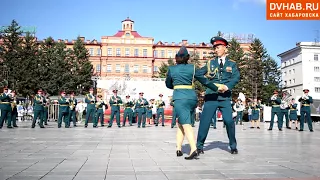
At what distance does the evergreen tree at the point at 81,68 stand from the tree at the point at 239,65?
1145 inches

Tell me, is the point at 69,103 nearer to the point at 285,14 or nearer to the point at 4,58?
the point at 285,14

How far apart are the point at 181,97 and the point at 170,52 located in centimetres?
9192

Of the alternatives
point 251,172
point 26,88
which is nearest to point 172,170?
point 251,172

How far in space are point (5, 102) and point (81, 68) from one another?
56533 mm

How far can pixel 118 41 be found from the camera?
93.2 meters

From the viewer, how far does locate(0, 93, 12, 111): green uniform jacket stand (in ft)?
55.7

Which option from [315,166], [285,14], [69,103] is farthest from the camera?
[69,103]

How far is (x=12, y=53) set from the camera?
59062 millimetres

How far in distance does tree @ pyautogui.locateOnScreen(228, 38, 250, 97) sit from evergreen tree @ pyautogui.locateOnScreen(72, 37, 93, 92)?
95.4ft

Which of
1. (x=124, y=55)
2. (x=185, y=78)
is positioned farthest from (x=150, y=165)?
(x=124, y=55)

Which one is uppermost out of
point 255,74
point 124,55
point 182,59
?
point 124,55

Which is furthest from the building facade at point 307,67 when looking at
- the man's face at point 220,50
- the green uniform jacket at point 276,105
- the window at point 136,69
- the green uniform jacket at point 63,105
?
the man's face at point 220,50

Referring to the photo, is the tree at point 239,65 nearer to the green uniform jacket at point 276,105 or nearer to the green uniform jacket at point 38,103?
the green uniform jacket at point 276,105

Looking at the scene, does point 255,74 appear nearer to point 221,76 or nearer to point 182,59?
point 221,76
